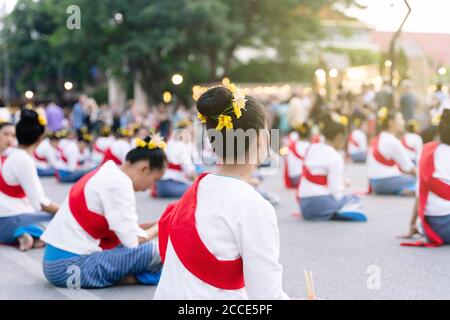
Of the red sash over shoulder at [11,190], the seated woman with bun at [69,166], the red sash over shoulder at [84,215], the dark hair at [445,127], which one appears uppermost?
the dark hair at [445,127]

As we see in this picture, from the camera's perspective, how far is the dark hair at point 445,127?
6.48 meters

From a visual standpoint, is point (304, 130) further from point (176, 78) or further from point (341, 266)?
point (176, 78)

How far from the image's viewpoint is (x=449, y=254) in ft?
20.9

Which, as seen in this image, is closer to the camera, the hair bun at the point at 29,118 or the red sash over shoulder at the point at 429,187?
the red sash over shoulder at the point at 429,187

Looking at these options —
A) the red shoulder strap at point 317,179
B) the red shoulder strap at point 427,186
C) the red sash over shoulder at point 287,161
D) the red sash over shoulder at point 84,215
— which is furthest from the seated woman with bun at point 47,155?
the red sash over shoulder at point 84,215

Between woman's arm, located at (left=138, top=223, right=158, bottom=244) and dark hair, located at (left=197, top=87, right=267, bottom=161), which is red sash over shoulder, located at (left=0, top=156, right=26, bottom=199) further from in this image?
dark hair, located at (left=197, top=87, right=267, bottom=161)

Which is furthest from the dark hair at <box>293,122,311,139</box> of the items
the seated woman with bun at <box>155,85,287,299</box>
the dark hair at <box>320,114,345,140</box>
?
the seated woman with bun at <box>155,85,287,299</box>

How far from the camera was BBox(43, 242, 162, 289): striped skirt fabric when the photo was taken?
516 centimetres

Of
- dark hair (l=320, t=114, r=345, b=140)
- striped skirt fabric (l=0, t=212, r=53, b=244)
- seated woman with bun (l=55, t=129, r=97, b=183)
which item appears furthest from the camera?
seated woman with bun (l=55, t=129, r=97, b=183)

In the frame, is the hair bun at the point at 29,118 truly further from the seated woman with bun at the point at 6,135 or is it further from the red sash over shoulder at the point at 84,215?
the red sash over shoulder at the point at 84,215

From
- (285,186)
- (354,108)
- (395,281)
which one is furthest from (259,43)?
(395,281)

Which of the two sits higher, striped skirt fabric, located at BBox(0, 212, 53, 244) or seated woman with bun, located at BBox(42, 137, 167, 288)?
seated woman with bun, located at BBox(42, 137, 167, 288)

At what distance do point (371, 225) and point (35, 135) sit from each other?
3686 mm

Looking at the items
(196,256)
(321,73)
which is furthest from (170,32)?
(196,256)
